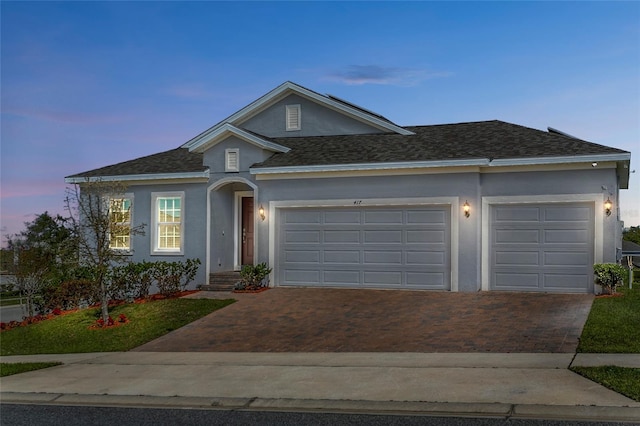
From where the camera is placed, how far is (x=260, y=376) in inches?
366

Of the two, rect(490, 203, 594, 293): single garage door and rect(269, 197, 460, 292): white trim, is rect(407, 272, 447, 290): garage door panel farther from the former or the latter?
rect(490, 203, 594, 293): single garage door

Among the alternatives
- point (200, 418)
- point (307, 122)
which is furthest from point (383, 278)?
point (200, 418)

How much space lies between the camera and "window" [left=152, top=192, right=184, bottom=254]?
66.9 ft

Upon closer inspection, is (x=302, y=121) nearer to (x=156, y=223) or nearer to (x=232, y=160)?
(x=232, y=160)

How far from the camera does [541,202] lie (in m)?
16.5

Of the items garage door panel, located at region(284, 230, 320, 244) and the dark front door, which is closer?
garage door panel, located at region(284, 230, 320, 244)

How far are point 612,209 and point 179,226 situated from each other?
1329 centimetres

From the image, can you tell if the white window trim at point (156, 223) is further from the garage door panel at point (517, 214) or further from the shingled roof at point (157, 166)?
the garage door panel at point (517, 214)

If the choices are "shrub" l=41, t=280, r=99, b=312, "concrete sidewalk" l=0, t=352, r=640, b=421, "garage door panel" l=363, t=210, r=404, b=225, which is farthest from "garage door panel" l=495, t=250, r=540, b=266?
"shrub" l=41, t=280, r=99, b=312

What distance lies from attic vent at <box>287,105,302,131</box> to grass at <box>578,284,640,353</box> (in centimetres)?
1223

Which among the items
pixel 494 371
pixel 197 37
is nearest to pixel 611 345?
pixel 494 371

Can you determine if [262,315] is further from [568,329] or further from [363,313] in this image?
[568,329]

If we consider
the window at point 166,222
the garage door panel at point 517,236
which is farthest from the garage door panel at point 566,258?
the window at point 166,222

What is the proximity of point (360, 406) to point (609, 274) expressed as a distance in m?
10.6
